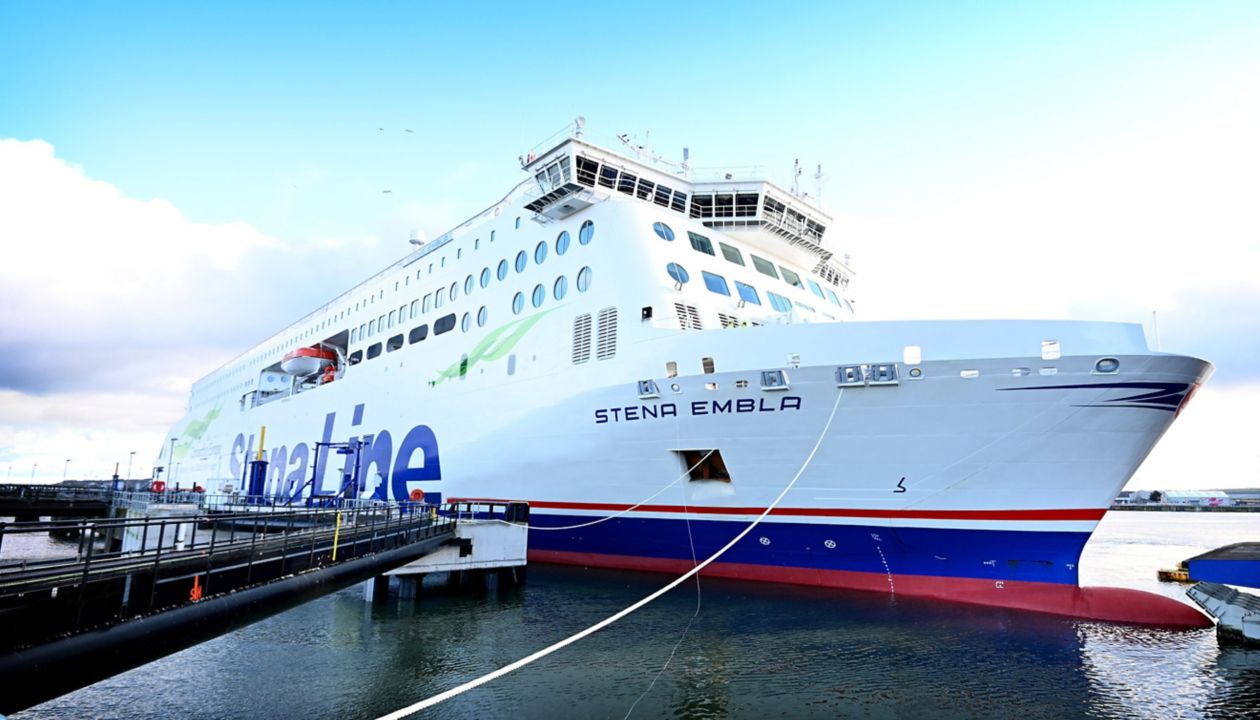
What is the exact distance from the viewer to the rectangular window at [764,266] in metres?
21.0

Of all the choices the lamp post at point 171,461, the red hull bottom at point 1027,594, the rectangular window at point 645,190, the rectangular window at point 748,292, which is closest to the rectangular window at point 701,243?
the rectangular window at point 748,292

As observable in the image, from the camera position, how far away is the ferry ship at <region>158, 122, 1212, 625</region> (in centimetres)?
1273

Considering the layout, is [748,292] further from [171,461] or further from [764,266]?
[171,461]

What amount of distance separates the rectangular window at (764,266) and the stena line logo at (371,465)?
40.3 feet

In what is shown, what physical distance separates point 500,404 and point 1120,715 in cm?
1609

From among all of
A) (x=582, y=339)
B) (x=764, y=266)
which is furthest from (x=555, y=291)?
(x=764, y=266)

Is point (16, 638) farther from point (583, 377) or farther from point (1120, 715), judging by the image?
point (583, 377)

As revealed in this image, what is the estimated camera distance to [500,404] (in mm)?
20578

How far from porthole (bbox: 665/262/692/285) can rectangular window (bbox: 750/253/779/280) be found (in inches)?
143

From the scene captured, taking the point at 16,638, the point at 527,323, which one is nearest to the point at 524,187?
the point at 527,323

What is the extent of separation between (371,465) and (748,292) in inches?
658

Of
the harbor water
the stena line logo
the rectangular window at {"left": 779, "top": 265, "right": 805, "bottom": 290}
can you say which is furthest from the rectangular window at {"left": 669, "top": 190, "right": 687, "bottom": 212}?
the harbor water

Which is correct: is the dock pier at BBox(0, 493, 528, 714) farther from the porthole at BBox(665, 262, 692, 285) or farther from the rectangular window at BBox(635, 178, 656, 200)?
the rectangular window at BBox(635, 178, 656, 200)

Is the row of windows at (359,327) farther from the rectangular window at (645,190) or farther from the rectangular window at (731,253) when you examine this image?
the rectangular window at (731,253)
